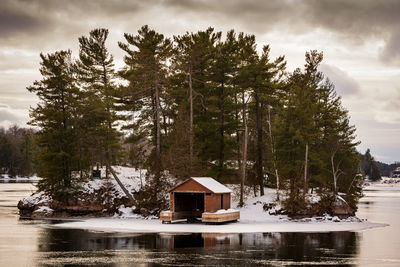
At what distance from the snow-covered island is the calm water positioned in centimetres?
356

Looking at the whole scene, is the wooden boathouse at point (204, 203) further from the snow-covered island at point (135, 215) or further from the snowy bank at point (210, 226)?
the snowy bank at point (210, 226)

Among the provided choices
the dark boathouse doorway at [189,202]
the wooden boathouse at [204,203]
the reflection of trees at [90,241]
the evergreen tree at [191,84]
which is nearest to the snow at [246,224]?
the wooden boathouse at [204,203]

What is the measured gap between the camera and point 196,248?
2653 cm

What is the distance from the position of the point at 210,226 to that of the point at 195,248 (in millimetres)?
12049

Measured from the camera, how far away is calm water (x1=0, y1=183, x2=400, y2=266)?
2227cm

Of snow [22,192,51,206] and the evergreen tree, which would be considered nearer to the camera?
the evergreen tree

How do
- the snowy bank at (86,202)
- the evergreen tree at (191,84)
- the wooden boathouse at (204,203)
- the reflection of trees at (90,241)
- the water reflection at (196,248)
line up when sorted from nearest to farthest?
the water reflection at (196,248)
the reflection of trees at (90,241)
the wooden boathouse at (204,203)
the evergreen tree at (191,84)
the snowy bank at (86,202)

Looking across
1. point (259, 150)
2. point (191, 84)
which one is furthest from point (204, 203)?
point (191, 84)

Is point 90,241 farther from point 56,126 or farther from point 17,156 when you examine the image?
point 17,156

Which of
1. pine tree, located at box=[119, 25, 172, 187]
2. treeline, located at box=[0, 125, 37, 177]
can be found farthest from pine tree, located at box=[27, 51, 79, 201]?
treeline, located at box=[0, 125, 37, 177]

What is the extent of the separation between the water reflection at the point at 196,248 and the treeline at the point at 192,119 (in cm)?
1351

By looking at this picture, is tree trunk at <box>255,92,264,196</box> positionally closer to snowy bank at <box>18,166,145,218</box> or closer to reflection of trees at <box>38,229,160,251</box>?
snowy bank at <box>18,166,145,218</box>

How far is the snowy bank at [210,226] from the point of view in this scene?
117 feet

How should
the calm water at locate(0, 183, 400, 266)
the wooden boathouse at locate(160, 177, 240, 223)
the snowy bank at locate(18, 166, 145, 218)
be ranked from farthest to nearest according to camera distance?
1. the snowy bank at locate(18, 166, 145, 218)
2. the wooden boathouse at locate(160, 177, 240, 223)
3. the calm water at locate(0, 183, 400, 266)
